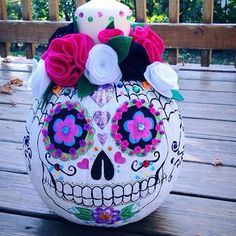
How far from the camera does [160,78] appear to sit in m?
1.13

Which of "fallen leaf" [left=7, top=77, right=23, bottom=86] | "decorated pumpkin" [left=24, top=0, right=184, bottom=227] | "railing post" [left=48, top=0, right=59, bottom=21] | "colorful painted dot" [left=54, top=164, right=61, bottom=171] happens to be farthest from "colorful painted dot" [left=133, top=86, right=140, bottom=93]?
"railing post" [left=48, top=0, right=59, bottom=21]

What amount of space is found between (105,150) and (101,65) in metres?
0.20

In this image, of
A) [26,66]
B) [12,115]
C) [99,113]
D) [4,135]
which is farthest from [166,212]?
[26,66]

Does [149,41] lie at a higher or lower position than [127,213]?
higher

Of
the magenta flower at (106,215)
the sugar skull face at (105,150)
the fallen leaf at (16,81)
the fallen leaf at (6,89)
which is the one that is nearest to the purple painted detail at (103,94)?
the sugar skull face at (105,150)

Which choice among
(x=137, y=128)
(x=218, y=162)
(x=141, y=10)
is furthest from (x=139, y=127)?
(x=141, y=10)

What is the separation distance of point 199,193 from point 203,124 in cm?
62

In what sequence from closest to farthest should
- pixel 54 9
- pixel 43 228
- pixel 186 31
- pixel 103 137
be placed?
pixel 103 137
pixel 43 228
pixel 186 31
pixel 54 9

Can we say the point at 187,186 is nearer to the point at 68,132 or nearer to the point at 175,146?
the point at 175,146

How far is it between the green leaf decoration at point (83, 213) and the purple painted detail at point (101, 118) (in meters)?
0.22

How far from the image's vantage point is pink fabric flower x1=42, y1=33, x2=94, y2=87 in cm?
110

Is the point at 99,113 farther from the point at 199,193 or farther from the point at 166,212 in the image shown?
the point at 199,193

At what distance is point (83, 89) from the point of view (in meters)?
1.09

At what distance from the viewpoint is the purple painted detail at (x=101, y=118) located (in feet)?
3.51
